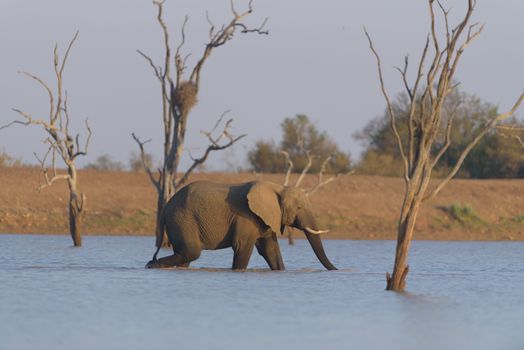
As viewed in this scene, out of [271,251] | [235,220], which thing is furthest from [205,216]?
[271,251]

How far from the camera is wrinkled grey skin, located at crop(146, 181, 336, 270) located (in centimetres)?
2367

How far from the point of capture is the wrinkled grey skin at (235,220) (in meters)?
23.7

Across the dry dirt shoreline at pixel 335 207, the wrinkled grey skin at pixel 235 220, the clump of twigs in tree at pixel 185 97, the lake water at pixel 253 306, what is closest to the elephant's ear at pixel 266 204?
the wrinkled grey skin at pixel 235 220

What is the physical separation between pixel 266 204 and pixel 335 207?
26.3 metres

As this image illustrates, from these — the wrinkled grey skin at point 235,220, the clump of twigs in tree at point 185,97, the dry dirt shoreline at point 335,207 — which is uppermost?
the clump of twigs in tree at point 185,97

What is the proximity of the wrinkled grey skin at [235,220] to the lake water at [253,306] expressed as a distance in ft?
1.45

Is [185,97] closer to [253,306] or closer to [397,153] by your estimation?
[253,306]

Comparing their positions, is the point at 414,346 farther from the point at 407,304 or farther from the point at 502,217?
the point at 502,217

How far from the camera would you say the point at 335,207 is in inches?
1960

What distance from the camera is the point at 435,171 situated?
203 ft

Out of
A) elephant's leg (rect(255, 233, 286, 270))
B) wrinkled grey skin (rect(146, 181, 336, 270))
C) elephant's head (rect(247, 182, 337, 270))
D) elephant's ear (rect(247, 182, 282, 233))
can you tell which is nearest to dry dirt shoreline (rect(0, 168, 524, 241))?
wrinkled grey skin (rect(146, 181, 336, 270))

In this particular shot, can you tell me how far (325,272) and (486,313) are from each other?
7.40 meters

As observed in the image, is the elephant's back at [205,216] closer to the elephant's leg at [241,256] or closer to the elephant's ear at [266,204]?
the elephant's leg at [241,256]

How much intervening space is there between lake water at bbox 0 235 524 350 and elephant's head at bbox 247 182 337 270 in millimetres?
823
